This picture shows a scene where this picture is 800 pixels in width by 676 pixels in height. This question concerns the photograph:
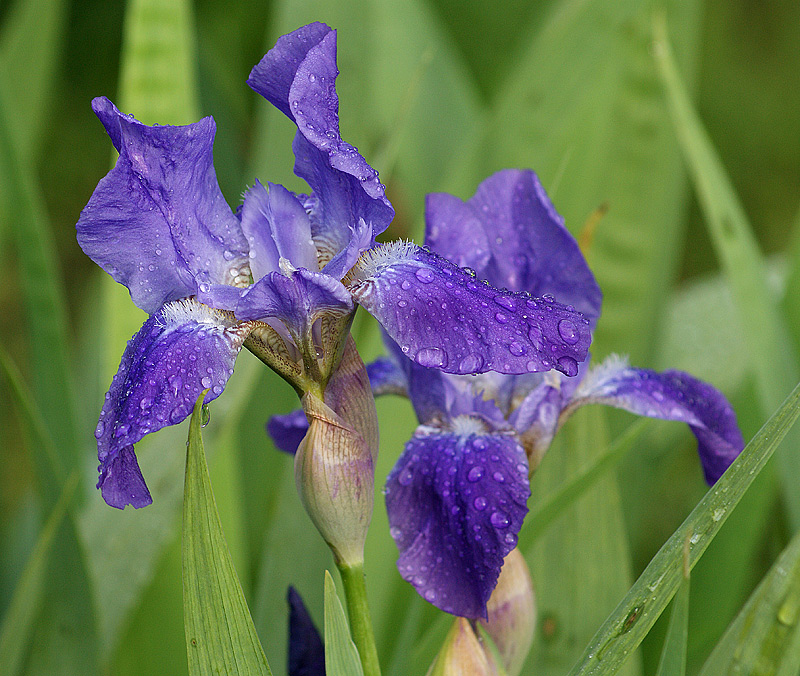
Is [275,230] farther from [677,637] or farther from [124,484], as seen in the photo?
[677,637]

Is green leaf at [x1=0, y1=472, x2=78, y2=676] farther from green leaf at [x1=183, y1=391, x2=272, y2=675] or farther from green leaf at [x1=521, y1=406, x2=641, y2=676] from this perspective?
green leaf at [x1=521, y1=406, x2=641, y2=676]

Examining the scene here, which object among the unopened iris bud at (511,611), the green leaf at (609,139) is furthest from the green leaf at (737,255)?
the unopened iris bud at (511,611)

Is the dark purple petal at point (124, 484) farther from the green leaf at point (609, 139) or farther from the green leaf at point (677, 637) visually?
the green leaf at point (609, 139)

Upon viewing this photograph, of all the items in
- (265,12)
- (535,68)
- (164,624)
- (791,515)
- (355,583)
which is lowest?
(164,624)

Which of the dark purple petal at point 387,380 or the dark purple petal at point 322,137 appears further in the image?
the dark purple petal at point 387,380

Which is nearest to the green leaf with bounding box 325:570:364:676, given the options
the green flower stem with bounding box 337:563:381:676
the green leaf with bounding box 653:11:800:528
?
the green flower stem with bounding box 337:563:381:676

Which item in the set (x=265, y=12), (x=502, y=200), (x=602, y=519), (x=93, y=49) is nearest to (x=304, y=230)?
(x=502, y=200)

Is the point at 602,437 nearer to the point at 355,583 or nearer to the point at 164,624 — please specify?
the point at 355,583
